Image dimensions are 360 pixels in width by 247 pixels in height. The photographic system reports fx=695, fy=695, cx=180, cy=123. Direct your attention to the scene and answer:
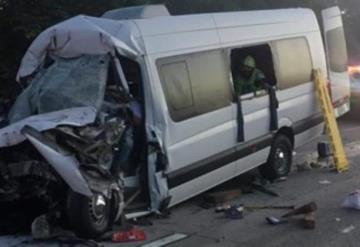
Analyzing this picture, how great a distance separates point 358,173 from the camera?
9664mm

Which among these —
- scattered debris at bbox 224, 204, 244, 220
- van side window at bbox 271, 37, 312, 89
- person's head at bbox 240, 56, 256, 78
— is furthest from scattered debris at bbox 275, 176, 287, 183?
scattered debris at bbox 224, 204, 244, 220

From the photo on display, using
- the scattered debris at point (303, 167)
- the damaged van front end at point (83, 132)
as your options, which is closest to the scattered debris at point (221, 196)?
the damaged van front end at point (83, 132)

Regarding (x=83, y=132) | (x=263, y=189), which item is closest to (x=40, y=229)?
(x=83, y=132)

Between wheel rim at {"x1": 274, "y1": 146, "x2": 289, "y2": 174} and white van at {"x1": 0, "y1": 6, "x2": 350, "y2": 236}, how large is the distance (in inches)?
2.2

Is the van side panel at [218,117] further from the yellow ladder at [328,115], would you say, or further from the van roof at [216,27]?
the yellow ladder at [328,115]

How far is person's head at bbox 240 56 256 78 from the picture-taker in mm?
9047

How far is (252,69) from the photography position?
358 inches

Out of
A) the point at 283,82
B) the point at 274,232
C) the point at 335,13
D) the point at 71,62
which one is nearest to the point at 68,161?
the point at 71,62

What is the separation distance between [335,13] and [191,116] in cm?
497

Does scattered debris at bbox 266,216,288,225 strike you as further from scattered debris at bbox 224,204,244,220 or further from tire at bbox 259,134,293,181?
tire at bbox 259,134,293,181

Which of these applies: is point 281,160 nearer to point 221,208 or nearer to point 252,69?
point 252,69

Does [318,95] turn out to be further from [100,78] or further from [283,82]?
[100,78]

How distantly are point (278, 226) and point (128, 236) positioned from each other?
1.55 meters

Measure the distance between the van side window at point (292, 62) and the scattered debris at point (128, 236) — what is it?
3.47m
